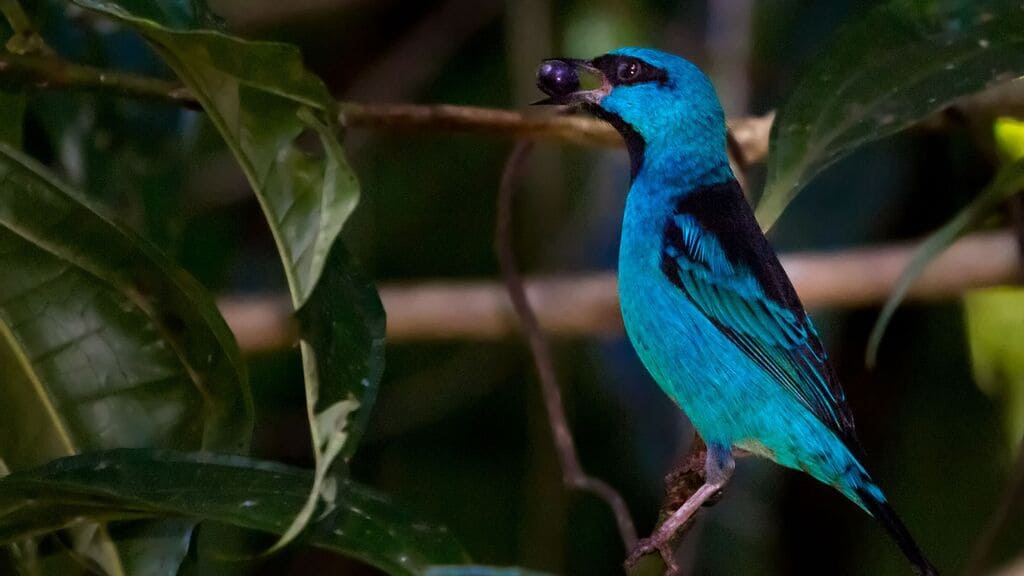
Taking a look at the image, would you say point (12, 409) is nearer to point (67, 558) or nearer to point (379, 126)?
point (67, 558)

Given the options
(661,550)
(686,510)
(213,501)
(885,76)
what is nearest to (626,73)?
(885,76)

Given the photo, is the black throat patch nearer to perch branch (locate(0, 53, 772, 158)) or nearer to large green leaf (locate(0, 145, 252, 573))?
perch branch (locate(0, 53, 772, 158))

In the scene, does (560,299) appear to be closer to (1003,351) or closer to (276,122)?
(1003,351)

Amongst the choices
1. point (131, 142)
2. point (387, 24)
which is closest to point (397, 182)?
point (387, 24)

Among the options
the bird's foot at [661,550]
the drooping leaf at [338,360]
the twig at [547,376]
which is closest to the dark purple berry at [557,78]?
the twig at [547,376]

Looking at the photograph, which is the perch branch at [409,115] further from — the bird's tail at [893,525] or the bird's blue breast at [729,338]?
the bird's tail at [893,525]
